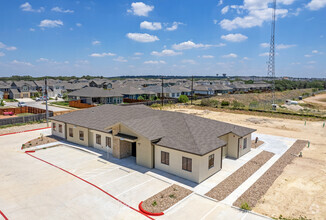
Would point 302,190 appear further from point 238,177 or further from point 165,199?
point 165,199

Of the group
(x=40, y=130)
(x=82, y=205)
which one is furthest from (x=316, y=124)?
(x=40, y=130)

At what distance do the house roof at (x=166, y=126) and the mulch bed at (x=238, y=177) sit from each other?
2.61m

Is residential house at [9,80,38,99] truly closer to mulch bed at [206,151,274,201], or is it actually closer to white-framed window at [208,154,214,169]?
white-framed window at [208,154,214,169]

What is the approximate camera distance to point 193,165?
16.5 metres

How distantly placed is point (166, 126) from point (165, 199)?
8.44 meters

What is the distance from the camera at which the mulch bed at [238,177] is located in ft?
49.3

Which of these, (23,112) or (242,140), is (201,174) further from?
(23,112)

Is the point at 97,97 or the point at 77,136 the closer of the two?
the point at 77,136

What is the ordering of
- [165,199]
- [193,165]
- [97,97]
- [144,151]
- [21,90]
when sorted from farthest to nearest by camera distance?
1. [21,90]
2. [97,97]
3. [144,151]
4. [193,165]
5. [165,199]

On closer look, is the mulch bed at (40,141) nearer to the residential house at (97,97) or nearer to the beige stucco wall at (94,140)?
the beige stucco wall at (94,140)

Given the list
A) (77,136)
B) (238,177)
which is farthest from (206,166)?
(77,136)

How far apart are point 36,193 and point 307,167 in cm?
2202

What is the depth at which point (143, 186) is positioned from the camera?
15852mm

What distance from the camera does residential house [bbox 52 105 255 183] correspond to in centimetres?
1702
